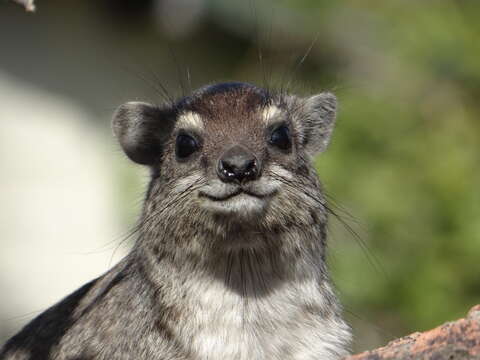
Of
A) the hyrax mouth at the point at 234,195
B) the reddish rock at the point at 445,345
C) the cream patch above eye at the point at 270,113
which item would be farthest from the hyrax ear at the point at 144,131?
the reddish rock at the point at 445,345

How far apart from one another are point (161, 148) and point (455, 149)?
6.14 m

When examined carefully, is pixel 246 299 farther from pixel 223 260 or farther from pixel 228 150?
pixel 228 150

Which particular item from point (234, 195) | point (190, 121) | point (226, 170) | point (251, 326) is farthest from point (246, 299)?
point (190, 121)

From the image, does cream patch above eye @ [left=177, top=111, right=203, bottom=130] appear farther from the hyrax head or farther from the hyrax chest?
the hyrax chest

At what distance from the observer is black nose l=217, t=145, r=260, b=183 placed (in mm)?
5754

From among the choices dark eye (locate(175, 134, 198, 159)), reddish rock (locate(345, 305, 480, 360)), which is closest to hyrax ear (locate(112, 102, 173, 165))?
dark eye (locate(175, 134, 198, 159))

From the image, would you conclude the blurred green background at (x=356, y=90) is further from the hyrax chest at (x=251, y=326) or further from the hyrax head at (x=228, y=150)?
the hyrax chest at (x=251, y=326)

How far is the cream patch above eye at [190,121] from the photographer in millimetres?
6410

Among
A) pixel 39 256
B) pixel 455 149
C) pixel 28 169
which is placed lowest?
pixel 39 256

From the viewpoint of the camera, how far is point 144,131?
274 inches

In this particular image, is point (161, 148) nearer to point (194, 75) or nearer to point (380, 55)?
point (380, 55)

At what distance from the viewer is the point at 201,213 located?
605cm

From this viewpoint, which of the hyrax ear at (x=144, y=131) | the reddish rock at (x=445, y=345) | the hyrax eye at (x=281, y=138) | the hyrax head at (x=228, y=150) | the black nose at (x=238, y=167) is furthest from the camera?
the hyrax ear at (x=144, y=131)

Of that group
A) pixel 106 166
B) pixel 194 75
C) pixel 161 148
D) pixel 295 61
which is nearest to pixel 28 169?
pixel 106 166
